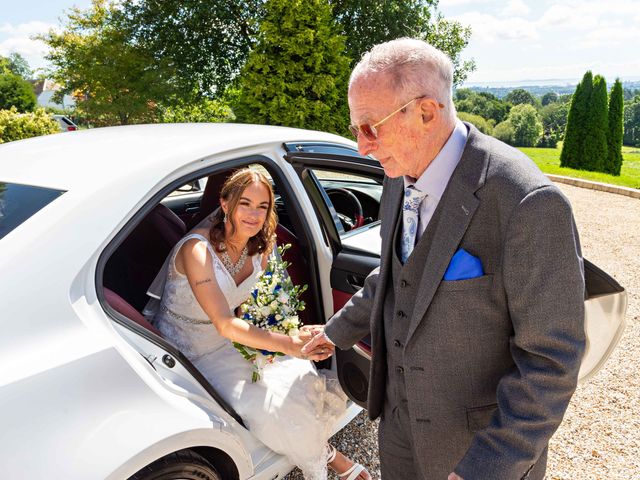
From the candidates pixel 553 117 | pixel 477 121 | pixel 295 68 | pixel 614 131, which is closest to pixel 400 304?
pixel 295 68

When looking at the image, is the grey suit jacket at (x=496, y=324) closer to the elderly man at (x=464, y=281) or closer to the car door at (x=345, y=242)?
the elderly man at (x=464, y=281)

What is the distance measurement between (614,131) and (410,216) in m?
17.8

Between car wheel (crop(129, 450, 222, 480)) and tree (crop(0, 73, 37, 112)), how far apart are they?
3676 cm

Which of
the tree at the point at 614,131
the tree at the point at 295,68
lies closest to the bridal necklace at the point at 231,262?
the tree at the point at 295,68

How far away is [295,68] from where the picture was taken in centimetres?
1226

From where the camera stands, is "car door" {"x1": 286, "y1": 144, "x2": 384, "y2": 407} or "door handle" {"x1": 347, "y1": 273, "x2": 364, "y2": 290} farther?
"door handle" {"x1": 347, "y1": 273, "x2": 364, "y2": 290}

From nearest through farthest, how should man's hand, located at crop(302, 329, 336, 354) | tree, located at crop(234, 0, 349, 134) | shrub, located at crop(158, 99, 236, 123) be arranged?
man's hand, located at crop(302, 329, 336, 354) → tree, located at crop(234, 0, 349, 134) → shrub, located at crop(158, 99, 236, 123)

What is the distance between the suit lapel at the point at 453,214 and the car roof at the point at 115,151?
1.04m

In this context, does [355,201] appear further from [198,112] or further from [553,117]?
[553,117]

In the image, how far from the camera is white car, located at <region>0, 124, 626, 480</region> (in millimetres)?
1250

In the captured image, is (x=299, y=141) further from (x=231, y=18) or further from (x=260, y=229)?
(x=231, y=18)

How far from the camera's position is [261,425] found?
192 centimetres

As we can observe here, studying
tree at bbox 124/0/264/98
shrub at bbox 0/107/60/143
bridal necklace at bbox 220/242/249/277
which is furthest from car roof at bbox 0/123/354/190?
tree at bbox 124/0/264/98

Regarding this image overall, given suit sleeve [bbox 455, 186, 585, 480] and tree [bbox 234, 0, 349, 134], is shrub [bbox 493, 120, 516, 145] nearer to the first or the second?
tree [bbox 234, 0, 349, 134]
